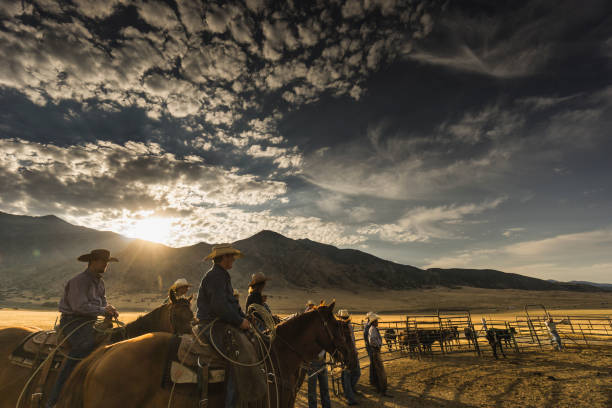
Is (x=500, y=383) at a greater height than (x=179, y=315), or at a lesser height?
lesser

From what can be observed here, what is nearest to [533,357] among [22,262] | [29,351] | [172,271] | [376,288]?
[29,351]

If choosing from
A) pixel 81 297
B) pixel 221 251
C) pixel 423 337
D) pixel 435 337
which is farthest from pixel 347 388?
pixel 435 337

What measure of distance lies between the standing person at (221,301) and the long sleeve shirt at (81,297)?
6.90ft

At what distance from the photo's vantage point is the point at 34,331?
190 inches

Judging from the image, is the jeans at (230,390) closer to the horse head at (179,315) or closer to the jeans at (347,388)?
the horse head at (179,315)

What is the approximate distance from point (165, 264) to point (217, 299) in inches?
3537

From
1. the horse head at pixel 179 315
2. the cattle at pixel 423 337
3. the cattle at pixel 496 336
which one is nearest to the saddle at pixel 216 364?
the horse head at pixel 179 315

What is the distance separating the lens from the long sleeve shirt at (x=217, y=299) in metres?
3.52

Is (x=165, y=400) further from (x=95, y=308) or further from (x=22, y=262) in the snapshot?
(x=22, y=262)

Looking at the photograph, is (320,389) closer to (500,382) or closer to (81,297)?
(81,297)

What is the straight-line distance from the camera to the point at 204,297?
12.3 feet

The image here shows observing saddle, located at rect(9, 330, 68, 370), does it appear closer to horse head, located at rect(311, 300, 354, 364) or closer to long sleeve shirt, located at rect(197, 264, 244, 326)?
long sleeve shirt, located at rect(197, 264, 244, 326)

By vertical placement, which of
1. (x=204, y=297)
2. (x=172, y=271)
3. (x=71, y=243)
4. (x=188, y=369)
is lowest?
(x=188, y=369)

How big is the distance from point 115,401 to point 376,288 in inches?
4185
